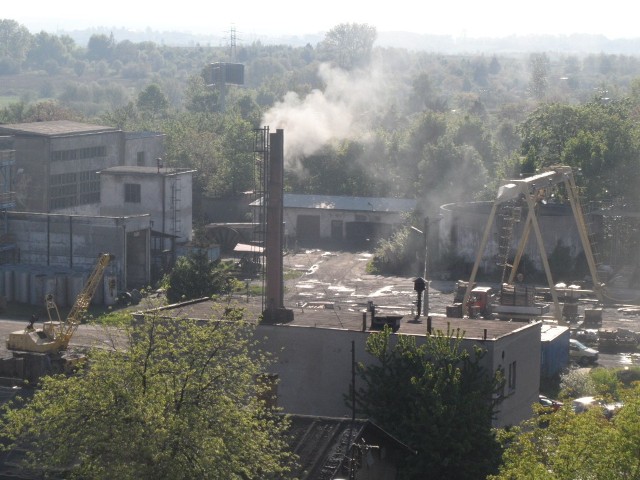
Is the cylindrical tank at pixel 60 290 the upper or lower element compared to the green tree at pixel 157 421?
lower

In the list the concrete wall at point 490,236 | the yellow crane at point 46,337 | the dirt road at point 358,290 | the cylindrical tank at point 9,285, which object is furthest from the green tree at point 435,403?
the concrete wall at point 490,236

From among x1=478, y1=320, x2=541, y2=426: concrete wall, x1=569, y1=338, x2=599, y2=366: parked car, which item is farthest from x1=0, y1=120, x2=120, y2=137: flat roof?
x1=478, y1=320, x2=541, y2=426: concrete wall

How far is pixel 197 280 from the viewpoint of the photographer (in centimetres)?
3309

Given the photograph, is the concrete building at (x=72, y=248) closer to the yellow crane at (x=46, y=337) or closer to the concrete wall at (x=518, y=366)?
the yellow crane at (x=46, y=337)

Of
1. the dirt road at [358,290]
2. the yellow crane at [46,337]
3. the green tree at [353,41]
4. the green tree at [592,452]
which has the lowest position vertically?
the dirt road at [358,290]

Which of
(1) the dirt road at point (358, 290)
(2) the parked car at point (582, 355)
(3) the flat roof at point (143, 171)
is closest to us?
(2) the parked car at point (582, 355)

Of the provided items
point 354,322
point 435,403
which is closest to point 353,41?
point 354,322

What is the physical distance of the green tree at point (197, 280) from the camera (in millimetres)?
32906

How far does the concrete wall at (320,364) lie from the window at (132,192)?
2169 centimetres

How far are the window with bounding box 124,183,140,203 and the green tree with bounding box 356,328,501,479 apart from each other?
24.2 meters

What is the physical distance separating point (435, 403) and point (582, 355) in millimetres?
11921

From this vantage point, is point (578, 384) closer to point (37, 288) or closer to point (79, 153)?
point (37, 288)

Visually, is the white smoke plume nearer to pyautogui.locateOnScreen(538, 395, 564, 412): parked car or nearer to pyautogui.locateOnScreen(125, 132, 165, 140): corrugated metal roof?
pyautogui.locateOnScreen(125, 132, 165, 140): corrugated metal roof

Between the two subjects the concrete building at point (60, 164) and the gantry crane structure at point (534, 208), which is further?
the concrete building at point (60, 164)
